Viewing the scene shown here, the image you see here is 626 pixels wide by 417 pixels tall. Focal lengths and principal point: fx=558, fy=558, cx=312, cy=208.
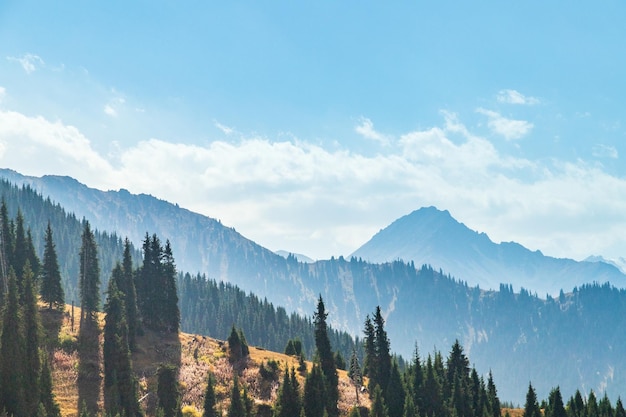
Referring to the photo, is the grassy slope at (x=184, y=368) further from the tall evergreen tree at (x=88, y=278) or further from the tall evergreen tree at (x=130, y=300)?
the tall evergreen tree at (x=88, y=278)

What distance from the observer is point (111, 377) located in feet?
245

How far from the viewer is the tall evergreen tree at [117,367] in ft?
226

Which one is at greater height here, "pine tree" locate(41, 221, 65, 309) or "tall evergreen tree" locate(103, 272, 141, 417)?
"pine tree" locate(41, 221, 65, 309)

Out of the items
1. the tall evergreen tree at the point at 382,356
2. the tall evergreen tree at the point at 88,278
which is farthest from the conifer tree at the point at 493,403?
the tall evergreen tree at the point at 88,278

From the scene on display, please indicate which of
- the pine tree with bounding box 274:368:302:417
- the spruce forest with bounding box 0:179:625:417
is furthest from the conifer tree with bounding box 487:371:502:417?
the pine tree with bounding box 274:368:302:417

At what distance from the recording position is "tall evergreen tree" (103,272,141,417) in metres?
68.9

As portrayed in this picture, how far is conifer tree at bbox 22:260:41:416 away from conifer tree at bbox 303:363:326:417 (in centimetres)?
3154

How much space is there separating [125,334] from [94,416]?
15.4 m

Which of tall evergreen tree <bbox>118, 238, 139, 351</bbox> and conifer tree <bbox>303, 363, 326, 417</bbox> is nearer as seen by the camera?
conifer tree <bbox>303, 363, 326, 417</bbox>

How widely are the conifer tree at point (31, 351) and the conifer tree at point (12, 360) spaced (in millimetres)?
757

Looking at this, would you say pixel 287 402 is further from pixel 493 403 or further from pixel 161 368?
pixel 493 403

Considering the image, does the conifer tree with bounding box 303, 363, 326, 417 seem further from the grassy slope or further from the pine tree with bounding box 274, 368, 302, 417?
the grassy slope

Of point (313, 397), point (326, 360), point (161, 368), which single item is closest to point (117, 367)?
point (161, 368)

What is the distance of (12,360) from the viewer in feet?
196
